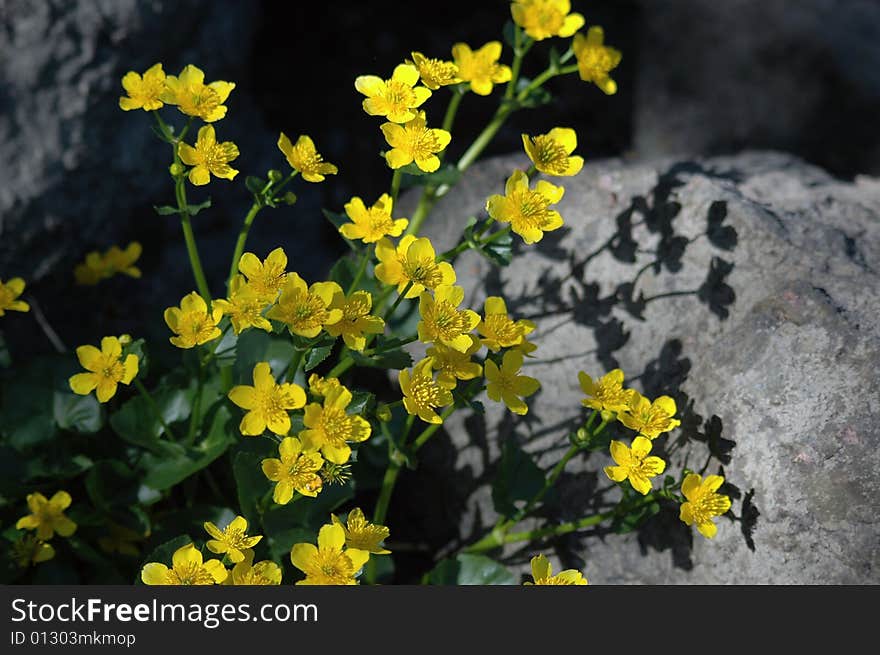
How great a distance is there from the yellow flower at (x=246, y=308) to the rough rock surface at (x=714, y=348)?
89cm

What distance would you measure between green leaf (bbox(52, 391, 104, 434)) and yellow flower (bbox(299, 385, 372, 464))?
2.65 feet

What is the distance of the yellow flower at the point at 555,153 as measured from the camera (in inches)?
79.9

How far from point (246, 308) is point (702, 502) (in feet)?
3.38

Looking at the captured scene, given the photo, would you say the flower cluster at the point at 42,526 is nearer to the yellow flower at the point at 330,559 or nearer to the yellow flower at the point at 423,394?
the yellow flower at the point at 330,559

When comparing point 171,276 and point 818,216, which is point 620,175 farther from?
point 171,276

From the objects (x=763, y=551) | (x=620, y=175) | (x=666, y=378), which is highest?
(x=620, y=175)

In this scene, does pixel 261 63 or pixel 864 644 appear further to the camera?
pixel 261 63

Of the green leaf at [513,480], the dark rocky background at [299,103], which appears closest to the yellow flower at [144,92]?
the dark rocky background at [299,103]

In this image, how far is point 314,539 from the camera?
2006 mm

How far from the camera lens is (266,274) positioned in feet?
6.04

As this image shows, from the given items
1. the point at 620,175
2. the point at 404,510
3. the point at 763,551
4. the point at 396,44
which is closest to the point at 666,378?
the point at 763,551

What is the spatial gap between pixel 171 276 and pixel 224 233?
0.24 m

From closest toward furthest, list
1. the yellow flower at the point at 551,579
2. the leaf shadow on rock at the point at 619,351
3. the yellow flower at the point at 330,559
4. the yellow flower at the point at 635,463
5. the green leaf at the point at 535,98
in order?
the yellow flower at the point at 330,559 → the yellow flower at the point at 551,579 → the yellow flower at the point at 635,463 → the leaf shadow on rock at the point at 619,351 → the green leaf at the point at 535,98

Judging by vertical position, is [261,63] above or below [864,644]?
above
